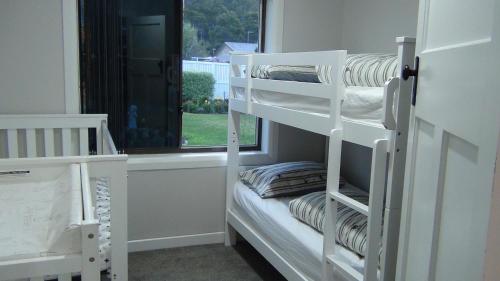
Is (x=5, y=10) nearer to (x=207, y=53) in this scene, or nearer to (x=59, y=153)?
(x=59, y=153)

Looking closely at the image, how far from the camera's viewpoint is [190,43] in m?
3.07

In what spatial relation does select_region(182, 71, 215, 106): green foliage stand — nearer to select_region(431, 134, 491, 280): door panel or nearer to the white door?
the white door

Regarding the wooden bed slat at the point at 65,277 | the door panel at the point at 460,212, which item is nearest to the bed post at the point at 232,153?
the wooden bed slat at the point at 65,277

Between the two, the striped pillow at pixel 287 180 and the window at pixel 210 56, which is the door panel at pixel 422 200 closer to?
the striped pillow at pixel 287 180

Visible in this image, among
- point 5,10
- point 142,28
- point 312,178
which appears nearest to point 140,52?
point 142,28

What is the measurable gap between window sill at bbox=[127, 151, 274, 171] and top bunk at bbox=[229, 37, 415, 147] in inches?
25.4

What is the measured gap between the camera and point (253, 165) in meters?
3.27

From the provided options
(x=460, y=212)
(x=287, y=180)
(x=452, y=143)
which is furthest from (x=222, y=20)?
(x=460, y=212)

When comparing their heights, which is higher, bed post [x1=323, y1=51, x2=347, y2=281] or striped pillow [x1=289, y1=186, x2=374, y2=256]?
bed post [x1=323, y1=51, x2=347, y2=281]

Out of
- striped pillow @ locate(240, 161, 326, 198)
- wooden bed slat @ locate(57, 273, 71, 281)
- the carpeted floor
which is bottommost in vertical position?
the carpeted floor

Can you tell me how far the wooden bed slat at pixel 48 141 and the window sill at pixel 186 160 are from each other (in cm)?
48

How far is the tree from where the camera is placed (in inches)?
120

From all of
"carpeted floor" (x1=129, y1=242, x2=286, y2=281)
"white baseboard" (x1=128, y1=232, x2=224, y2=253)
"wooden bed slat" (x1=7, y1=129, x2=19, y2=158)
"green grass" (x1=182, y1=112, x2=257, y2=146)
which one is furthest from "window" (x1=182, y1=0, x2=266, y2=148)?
"wooden bed slat" (x1=7, y1=129, x2=19, y2=158)

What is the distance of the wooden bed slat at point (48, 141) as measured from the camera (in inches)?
105
